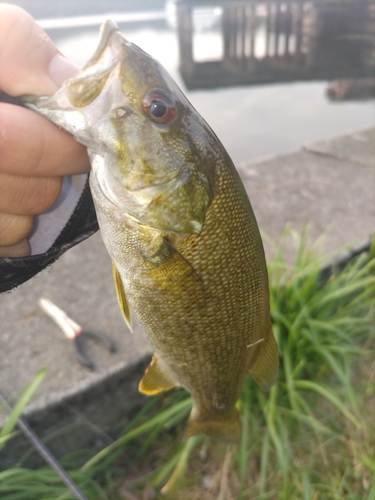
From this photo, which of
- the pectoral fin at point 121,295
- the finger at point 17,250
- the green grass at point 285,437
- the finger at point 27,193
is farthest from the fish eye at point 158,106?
the green grass at point 285,437

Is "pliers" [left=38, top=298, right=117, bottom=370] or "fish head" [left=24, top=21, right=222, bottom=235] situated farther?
"pliers" [left=38, top=298, right=117, bottom=370]

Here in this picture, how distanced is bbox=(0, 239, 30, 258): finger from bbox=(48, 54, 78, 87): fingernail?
46 cm

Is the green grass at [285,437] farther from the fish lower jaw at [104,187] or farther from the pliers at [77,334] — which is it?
the fish lower jaw at [104,187]

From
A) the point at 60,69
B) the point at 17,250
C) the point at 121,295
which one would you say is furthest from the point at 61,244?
the point at 60,69

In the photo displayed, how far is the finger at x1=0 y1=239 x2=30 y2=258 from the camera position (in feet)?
3.60

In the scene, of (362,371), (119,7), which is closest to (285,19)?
(119,7)

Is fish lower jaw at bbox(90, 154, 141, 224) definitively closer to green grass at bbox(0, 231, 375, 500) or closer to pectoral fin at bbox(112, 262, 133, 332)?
pectoral fin at bbox(112, 262, 133, 332)

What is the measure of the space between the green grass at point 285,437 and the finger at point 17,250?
1153 mm

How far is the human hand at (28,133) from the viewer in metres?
0.84

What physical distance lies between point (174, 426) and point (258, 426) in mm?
498

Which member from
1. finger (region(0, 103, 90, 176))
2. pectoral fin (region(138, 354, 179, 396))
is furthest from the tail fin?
finger (region(0, 103, 90, 176))

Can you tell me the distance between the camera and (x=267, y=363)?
123 cm

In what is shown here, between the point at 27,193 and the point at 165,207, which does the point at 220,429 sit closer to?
the point at 165,207

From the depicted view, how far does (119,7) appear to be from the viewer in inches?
693
